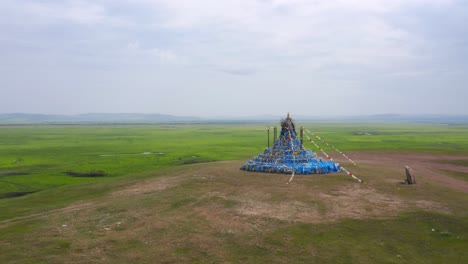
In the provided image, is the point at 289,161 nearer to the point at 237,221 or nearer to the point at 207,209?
the point at 207,209

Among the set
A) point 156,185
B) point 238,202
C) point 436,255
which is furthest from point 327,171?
Answer: point 436,255

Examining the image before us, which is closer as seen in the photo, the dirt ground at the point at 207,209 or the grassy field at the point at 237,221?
the grassy field at the point at 237,221

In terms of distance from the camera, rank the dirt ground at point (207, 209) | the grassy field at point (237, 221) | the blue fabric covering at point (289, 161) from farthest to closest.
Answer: the blue fabric covering at point (289, 161) < the dirt ground at point (207, 209) < the grassy field at point (237, 221)

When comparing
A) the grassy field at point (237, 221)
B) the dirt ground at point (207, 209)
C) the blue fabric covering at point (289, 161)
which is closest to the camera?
the grassy field at point (237, 221)

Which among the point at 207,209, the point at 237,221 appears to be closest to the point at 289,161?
Result: the point at 207,209

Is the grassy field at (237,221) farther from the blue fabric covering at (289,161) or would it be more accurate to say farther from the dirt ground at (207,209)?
the blue fabric covering at (289,161)

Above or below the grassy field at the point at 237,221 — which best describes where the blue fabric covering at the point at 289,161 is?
above

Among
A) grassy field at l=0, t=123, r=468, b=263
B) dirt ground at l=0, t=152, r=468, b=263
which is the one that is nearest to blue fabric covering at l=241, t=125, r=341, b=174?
dirt ground at l=0, t=152, r=468, b=263

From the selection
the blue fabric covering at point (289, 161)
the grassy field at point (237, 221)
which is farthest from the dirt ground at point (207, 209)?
the blue fabric covering at point (289, 161)

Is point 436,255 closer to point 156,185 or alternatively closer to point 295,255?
point 295,255
